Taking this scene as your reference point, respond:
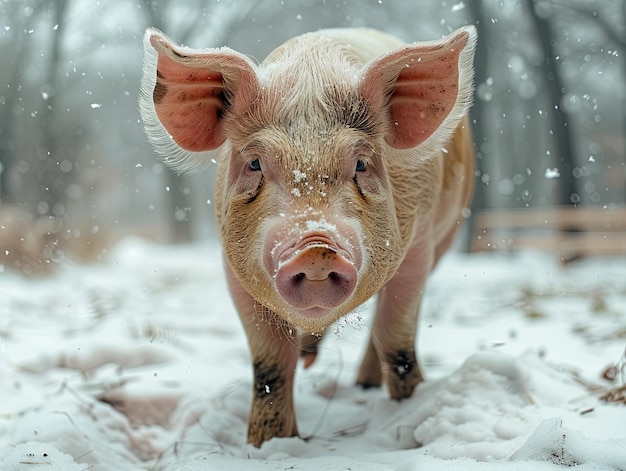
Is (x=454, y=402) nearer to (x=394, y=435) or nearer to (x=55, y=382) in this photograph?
(x=394, y=435)

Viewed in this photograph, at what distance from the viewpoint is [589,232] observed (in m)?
10.5

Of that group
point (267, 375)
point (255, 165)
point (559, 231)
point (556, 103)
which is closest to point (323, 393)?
point (267, 375)

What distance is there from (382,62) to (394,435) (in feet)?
4.79

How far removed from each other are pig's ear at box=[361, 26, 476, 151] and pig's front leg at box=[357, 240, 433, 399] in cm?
67

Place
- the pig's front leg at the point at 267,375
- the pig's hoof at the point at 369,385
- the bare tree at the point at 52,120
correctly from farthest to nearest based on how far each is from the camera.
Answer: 1. the bare tree at the point at 52,120
2. the pig's hoof at the point at 369,385
3. the pig's front leg at the point at 267,375

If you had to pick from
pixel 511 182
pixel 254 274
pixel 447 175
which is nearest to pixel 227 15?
pixel 447 175

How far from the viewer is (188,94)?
7.48 ft

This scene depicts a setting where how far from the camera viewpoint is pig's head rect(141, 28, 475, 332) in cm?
187

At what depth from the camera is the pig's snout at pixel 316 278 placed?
5.66ft

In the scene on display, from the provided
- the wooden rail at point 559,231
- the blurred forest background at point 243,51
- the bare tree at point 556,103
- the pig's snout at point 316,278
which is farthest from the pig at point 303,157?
the wooden rail at point 559,231

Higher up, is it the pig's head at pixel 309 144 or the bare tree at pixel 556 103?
the bare tree at pixel 556 103

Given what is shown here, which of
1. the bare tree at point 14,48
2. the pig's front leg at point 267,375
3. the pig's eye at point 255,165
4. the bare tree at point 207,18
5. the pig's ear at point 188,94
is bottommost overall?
the pig's front leg at point 267,375

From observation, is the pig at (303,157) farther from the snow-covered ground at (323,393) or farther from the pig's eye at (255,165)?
the snow-covered ground at (323,393)

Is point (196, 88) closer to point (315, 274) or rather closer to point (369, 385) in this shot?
point (315, 274)
